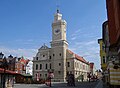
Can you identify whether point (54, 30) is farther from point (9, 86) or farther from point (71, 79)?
point (9, 86)

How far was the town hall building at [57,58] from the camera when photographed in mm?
89812

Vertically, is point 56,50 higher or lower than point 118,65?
higher

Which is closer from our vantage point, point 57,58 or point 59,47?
point 59,47

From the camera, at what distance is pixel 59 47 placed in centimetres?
9044

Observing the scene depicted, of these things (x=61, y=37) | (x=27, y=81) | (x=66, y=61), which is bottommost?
(x=27, y=81)

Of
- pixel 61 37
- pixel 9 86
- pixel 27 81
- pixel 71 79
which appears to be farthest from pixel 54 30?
pixel 9 86

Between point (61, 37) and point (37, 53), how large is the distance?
13.3 meters

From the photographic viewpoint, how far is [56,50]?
299 feet

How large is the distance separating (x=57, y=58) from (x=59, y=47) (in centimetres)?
445

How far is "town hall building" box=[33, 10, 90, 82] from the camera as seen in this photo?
8981 cm

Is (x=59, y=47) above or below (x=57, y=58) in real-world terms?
above

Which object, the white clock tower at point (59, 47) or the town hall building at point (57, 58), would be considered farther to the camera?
the town hall building at point (57, 58)

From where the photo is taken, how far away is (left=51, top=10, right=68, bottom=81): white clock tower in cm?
8919

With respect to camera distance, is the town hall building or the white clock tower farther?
the town hall building
